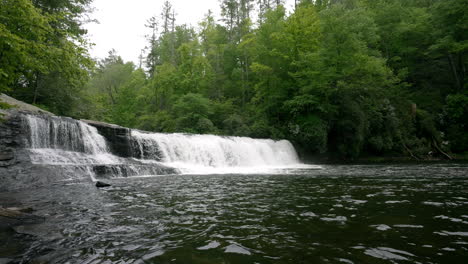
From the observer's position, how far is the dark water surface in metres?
2.62

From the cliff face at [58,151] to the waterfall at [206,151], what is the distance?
0.95m

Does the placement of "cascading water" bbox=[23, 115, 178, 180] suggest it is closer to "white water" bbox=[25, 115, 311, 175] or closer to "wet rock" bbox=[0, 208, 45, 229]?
"white water" bbox=[25, 115, 311, 175]

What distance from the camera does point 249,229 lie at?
3494 mm

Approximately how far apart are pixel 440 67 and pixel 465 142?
29.8ft

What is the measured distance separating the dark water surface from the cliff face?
9.39ft

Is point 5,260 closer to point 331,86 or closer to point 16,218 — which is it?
point 16,218

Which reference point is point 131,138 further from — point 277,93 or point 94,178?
point 277,93

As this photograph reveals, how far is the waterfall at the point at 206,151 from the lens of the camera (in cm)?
1423

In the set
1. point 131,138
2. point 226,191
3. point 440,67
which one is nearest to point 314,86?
point 131,138

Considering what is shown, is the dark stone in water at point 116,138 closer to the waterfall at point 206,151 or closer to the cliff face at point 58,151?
the cliff face at point 58,151

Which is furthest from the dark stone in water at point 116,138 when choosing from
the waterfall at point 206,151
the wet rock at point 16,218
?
the wet rock at point 16,218

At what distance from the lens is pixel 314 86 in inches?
747

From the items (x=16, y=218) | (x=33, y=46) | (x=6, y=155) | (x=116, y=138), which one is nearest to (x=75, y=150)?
(x=116, y=138)

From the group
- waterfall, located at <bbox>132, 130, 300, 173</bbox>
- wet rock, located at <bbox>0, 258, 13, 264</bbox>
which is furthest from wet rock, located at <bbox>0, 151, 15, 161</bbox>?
wet rock, located at <bbox>0, 258, 13, 264</bbox>
